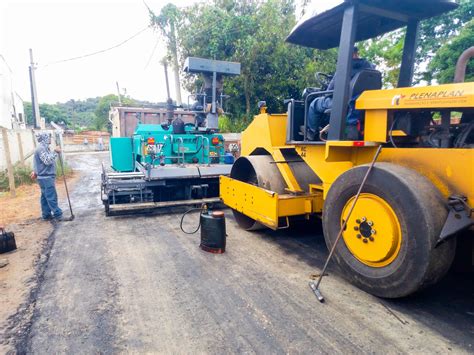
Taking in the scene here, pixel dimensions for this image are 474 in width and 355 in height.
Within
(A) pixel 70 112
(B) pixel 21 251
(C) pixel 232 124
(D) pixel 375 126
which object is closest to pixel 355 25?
(D) pixel 375 126

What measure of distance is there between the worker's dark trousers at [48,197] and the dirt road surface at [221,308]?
183 cm

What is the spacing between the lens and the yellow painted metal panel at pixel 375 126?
3262 millimetres

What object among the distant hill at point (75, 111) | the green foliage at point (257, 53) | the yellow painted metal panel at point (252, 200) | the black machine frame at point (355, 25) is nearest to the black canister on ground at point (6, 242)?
the yellow painted metal panel at point (252, 200)

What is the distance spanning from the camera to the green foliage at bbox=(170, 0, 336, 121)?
1203 cm

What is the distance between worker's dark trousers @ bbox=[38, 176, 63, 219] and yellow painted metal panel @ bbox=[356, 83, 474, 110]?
5.38m

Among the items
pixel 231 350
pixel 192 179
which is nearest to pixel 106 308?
pixel 231 350

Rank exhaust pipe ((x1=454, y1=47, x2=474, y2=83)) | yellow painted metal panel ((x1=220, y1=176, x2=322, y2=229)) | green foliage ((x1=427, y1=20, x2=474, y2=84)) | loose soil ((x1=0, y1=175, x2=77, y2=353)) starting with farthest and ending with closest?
1. green foliage ((x1=427, y1=20, x2=474, y2=84))
2. yellow painted metal panel ((x1=220, y1=176, x2=322, y2=229))
3. loose soil ((x1=0, y1=175, x2=77, y2=353))
4. exhaust pipe ((x1=454, y1=47, x2=474, y2=83))

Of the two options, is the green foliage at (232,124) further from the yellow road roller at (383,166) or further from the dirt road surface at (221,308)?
the dirt road surface at (221,308)

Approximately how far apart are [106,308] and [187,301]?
72 cm

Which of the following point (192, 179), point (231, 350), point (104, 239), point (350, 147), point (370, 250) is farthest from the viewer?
point (192, 179)

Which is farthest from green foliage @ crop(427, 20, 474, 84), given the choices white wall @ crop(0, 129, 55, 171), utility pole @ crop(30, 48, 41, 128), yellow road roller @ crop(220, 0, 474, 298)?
utility pole @ crop(30, 48, 41, 128)

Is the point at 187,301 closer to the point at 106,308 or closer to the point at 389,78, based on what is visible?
the point at 106,308

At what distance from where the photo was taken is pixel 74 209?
7234mm

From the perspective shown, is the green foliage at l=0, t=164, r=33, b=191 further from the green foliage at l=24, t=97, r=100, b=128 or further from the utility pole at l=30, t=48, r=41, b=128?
the green foliage at l=24, t=97, r=100, b=128
